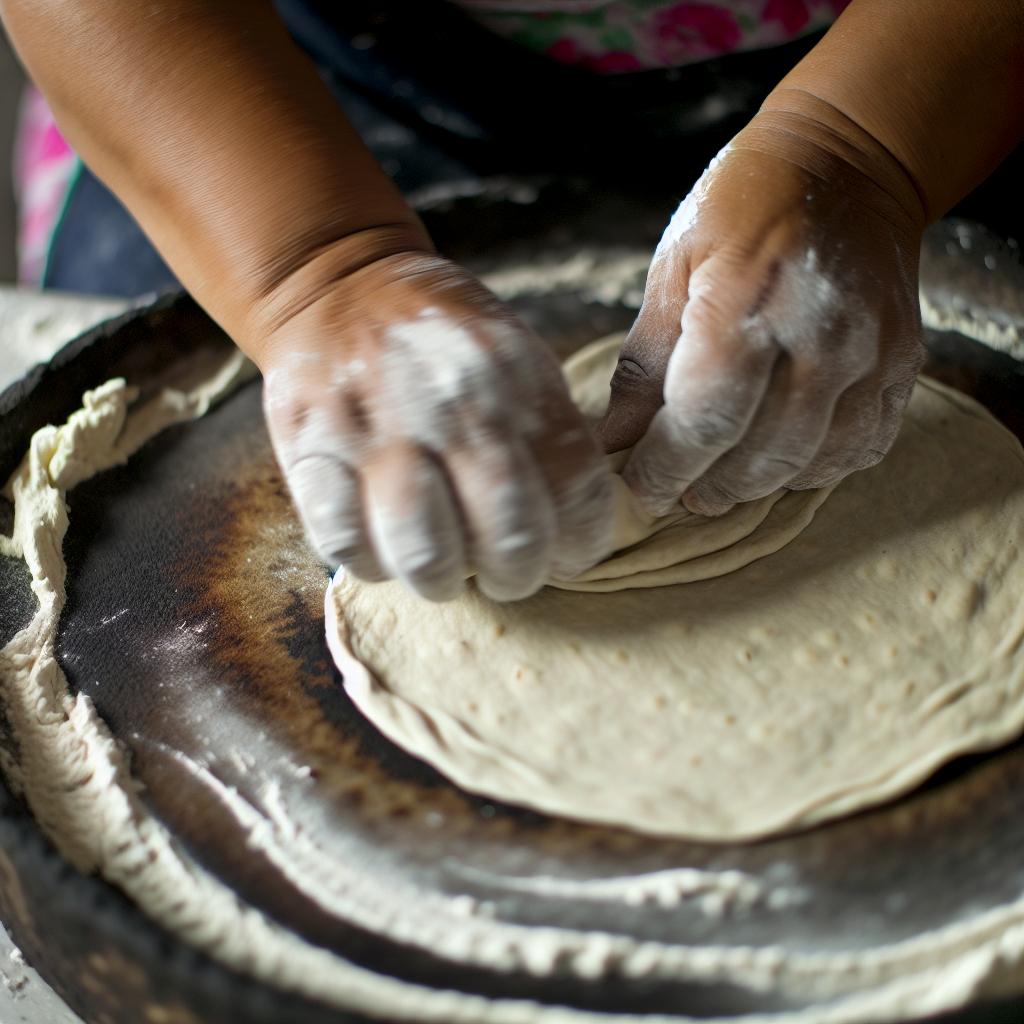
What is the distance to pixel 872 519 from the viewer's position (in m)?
0.91

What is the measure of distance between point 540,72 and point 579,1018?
1.14 metres

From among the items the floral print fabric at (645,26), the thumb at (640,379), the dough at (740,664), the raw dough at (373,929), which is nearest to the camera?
the raw dough at (373,929)

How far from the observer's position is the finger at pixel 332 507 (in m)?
0.71

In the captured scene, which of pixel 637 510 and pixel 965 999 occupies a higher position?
pixel 637 510

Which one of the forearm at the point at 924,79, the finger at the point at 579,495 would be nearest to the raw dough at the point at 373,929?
the finger at the point at 579,495

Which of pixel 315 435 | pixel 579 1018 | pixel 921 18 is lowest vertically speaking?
pixel 579 1018

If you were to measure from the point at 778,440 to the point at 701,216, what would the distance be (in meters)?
0.19

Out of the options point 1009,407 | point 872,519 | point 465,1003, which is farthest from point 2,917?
point 1009,407

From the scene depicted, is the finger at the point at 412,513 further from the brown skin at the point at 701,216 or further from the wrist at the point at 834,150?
the wrist at the point at 834,150

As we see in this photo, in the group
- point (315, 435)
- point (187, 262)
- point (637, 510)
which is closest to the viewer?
point (315, 435)

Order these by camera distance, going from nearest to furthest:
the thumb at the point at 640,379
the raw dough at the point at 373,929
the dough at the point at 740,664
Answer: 1. the raw dough at the point at 373,929
2. the dough at the point at 740,664
3. the thumb at the point at 640,379

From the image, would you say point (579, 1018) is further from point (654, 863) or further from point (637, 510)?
point (637, 510)

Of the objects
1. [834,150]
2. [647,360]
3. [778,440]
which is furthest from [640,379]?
[834,150]

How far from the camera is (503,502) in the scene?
27.4 inches
